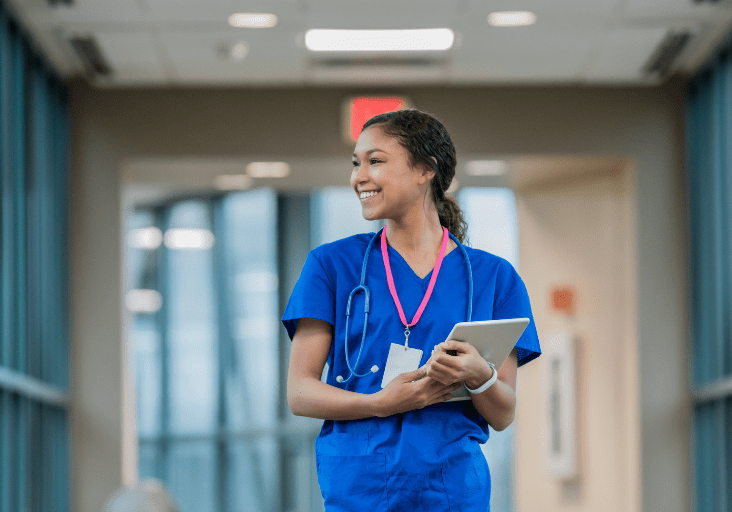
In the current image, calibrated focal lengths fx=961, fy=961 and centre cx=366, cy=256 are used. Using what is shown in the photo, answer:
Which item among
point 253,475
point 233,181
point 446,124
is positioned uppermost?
point 446,124

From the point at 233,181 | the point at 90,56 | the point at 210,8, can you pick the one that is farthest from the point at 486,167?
the point at 90,56

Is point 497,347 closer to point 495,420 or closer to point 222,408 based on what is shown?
point 495,420

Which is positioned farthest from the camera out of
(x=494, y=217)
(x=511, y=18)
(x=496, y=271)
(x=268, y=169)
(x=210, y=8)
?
(x=494, y=217)

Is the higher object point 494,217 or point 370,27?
point 370,27

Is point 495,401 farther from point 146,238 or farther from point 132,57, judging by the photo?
point 146,238

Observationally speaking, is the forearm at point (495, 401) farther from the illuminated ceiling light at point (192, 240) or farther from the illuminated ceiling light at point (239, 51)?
the illuminated ceiling light at point (192, 240)

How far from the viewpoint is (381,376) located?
1511 mm

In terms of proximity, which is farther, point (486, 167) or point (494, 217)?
point (494, 217)

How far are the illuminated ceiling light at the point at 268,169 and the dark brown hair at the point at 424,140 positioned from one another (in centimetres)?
440

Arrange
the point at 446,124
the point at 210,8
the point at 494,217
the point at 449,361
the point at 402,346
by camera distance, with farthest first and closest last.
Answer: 1. the point at 494,217
2. the point at 446,124
3. the point at 210,8
4. the point at 402,346
5. the point at 449,361

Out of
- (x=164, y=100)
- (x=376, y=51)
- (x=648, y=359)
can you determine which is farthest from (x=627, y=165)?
(x=164, y=100)

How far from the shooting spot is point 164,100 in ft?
19.4

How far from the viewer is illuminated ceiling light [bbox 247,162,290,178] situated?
604 centimetres

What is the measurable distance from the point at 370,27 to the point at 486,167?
5.01 feet
